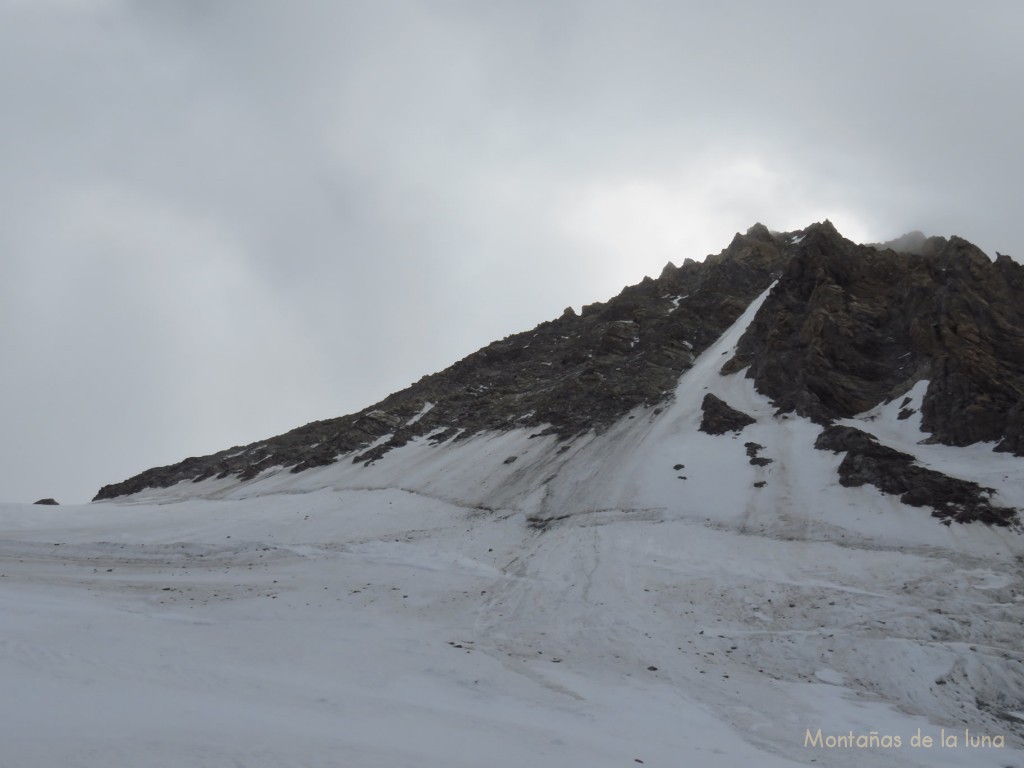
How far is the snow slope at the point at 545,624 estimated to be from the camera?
387 inches

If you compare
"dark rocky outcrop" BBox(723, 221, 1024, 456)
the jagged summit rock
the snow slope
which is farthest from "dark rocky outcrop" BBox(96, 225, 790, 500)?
the snow slope

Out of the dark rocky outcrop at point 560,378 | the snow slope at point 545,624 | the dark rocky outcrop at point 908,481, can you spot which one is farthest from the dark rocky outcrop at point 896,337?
the dark rocky outcrop at point 560,378

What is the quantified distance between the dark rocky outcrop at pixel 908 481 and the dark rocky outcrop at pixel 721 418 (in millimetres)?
5238

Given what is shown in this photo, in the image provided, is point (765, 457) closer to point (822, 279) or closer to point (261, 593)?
point (822, 279)

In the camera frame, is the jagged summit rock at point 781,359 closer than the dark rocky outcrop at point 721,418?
Yes

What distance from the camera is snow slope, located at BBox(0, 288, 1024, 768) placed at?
9.83 meters

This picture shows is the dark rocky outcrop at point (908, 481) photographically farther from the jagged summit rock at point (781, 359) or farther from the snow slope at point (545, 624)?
the jagged summit rock at point (781, 359)

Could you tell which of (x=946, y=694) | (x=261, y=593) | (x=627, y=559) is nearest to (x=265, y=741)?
(x=261, y=593)

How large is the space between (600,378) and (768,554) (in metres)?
27.4

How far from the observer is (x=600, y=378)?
1880 inches

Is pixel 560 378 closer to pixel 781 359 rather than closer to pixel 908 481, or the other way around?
pixel 781 359

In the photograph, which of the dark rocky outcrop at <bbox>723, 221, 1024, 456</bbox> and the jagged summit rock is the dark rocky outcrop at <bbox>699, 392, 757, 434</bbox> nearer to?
the dark rocky outcrop at <bbox>723, 221, 1024, 456</bbox>

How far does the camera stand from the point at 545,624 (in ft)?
56.5

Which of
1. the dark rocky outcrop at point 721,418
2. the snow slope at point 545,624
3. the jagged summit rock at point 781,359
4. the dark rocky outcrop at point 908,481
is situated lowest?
the snow slope at point 545,624
